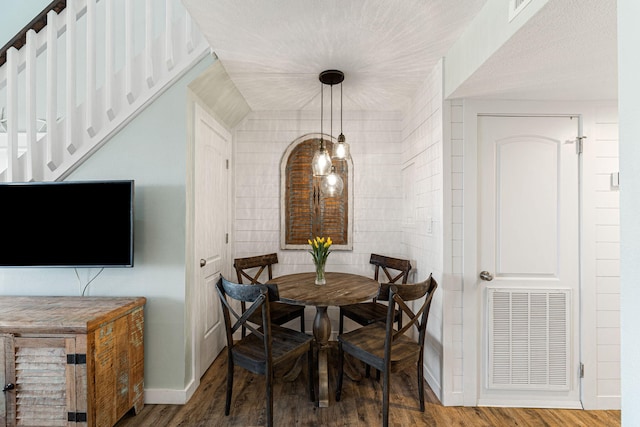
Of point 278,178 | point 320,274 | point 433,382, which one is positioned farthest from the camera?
point 278,178

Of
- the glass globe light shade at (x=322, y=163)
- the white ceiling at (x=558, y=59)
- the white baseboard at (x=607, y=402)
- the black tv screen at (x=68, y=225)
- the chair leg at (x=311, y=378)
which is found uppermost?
the white ceiling at (x=558, y=59)

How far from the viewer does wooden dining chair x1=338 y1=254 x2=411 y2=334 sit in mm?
2766

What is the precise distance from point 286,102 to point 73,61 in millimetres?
1725

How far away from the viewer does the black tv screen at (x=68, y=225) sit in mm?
2113

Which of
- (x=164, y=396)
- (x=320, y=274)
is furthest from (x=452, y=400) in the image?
(x=164, y=396)

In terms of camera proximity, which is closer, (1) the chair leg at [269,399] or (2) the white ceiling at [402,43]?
(2) the white ceiling at [402,43]

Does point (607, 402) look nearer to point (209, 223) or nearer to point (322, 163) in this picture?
point (322, 163)

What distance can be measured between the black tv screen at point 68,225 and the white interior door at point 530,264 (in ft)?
8.42

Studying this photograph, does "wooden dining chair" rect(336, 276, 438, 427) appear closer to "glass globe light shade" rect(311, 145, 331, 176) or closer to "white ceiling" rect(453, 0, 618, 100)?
"glass globe light shade" rect(311, 145, 331, 176)

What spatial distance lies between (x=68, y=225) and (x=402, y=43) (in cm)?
259

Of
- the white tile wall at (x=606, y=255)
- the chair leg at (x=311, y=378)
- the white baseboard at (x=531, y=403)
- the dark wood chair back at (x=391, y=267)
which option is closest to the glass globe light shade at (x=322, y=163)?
the dark wood chair back at (x=391, y=267)

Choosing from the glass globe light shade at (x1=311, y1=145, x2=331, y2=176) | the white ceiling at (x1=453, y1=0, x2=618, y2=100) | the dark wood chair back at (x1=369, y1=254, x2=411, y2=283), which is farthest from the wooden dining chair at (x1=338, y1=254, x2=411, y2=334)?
the white ceiling at (x1=453, y1=0, x2=618, y2=100)

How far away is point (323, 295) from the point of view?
229 centimetres

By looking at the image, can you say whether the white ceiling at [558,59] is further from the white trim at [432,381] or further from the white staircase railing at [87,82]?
the white trim at [432,381]
